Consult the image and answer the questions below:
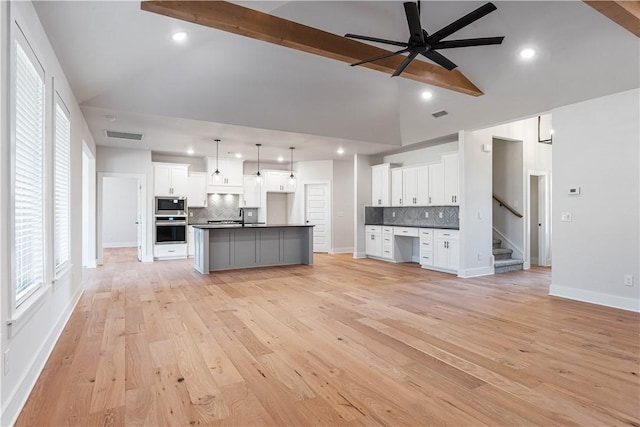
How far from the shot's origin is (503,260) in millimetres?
7324

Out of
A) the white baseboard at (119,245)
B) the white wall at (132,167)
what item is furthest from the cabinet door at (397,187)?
the white baseboard at (119,245)

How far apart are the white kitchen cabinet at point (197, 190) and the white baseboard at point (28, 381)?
223 inches

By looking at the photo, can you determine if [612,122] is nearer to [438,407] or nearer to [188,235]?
[438,407]

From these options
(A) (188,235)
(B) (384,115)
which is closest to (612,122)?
(B) (384,115)

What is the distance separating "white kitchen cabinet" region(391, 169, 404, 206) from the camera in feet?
26.4

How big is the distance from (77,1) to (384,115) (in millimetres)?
5370

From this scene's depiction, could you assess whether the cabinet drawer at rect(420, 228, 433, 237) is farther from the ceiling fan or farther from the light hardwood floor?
the ceiling fan

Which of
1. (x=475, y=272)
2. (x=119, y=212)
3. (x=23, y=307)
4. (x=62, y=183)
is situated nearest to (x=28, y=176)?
(x=23, y=307)

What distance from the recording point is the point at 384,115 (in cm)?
697

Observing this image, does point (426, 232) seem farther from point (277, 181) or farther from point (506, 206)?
point (277, 181)

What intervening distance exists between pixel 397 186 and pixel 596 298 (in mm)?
4399

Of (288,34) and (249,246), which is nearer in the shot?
(288,34)

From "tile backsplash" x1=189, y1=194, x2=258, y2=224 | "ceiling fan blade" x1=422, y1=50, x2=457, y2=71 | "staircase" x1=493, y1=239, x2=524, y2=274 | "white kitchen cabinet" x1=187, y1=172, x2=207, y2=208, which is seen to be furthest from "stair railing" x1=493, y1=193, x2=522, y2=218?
"white kitchen cabinet" x1=187, y1=172, x2=207, y2=208

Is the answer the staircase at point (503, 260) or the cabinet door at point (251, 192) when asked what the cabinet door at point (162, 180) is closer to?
the cabinet door at point (251, 192)
